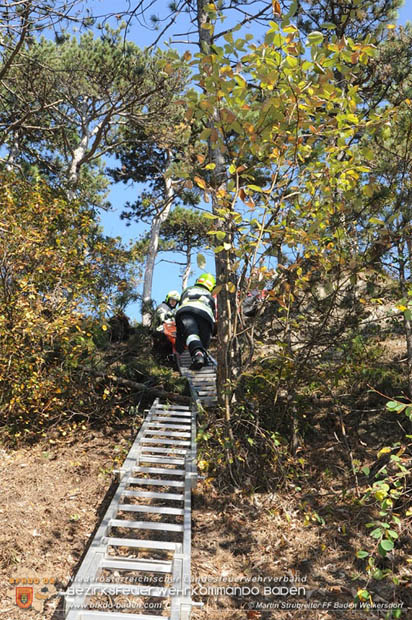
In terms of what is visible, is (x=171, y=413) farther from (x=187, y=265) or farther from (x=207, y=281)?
(x=187, y=265)

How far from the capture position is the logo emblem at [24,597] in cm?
363

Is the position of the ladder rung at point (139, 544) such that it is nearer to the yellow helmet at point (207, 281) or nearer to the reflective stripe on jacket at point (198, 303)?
the reflective stripe on jacket at point (198, 303)

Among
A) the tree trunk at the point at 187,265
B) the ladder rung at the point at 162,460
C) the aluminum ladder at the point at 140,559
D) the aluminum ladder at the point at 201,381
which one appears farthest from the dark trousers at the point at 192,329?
the tree trunk at the point at 187,265

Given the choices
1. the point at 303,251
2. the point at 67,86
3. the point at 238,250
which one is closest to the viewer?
the point at 238,250

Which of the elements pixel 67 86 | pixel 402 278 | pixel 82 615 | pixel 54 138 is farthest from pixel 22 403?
pixel 54 138

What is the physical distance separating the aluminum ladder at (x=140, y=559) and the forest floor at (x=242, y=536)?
33 centimetres

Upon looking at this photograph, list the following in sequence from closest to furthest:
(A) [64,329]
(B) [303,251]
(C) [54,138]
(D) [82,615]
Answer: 1. (D) [82,615]
2. (B) [303,251]
3. (A) [64,329]
4. (C) [54,138]

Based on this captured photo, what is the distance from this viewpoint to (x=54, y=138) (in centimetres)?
1431

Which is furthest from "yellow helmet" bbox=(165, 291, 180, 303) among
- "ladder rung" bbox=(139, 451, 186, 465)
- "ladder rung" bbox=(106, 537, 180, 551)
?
"ladder rung" bbox=(106, 537, 180, 551)

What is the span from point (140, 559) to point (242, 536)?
129cm

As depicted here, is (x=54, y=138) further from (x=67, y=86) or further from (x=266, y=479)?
(x=266, y=479)

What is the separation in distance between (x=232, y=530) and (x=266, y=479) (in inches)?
31.3

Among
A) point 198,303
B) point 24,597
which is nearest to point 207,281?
point 198,303

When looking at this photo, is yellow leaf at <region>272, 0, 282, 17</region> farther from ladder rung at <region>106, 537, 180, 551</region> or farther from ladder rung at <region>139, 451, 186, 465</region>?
ladder rung at <region>139, 451, 186, 465</region>
